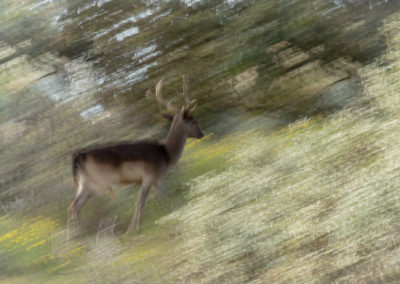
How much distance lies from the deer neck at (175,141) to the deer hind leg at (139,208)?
3.5 inches

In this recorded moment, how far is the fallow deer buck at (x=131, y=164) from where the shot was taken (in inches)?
44.0

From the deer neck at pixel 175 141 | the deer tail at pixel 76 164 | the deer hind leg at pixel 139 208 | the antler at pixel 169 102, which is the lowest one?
the deer hind leg at pixel 139 208

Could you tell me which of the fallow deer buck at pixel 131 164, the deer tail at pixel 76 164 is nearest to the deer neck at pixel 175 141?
the fallow deer buck at pixel 131 164

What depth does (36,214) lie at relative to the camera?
117 cm

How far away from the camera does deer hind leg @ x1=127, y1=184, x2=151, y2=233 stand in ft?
3.73

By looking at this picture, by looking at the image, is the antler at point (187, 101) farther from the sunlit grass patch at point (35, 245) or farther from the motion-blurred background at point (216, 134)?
the sunlit grass patch at point (35, 245)

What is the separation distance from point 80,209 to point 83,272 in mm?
151

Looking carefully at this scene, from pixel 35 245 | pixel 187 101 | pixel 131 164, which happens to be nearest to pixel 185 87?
pixel 187 101

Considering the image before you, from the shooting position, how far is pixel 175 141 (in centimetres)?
117

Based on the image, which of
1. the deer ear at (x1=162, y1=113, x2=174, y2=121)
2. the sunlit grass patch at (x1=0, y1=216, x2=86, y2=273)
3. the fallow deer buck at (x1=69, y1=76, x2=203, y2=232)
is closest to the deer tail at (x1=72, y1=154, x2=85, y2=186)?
the fallow deer buck at (x1=69, y1=76, x2=203, y2=232)

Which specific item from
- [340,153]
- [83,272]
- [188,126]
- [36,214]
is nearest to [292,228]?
[340,153]

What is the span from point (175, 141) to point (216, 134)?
0.11m

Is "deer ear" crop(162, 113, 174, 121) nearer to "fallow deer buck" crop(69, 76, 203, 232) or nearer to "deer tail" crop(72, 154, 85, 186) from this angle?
"fallow deer buck" crop(69, 76, 203, 232)

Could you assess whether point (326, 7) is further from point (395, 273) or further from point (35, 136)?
point (35, 136)
